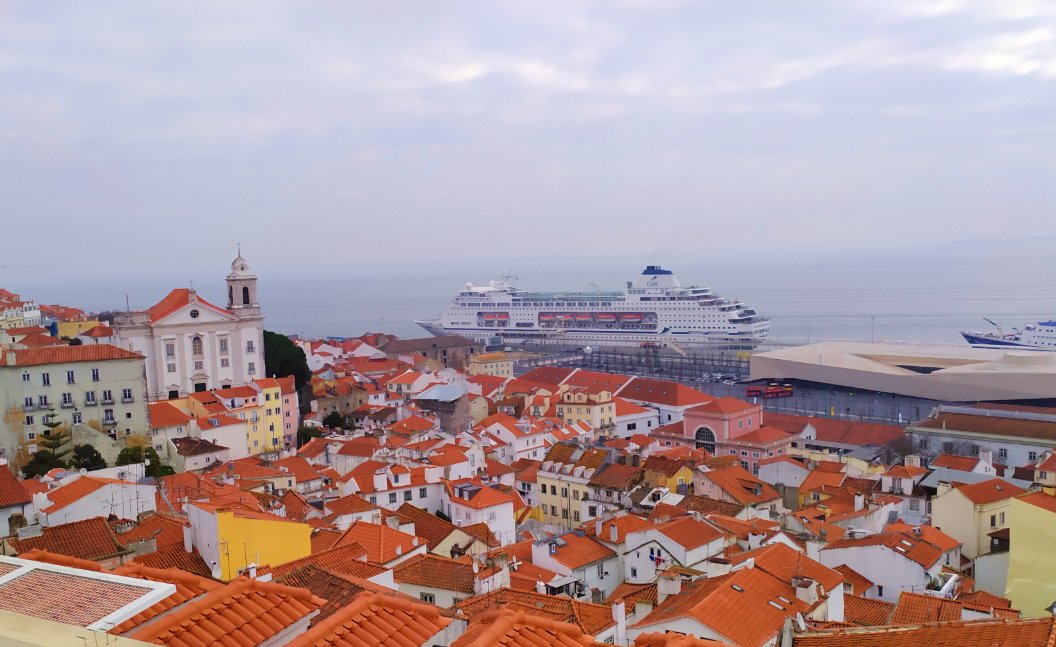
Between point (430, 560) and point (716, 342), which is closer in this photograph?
point (430, 560)

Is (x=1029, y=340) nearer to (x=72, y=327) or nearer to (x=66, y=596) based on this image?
(x=72, y=327)

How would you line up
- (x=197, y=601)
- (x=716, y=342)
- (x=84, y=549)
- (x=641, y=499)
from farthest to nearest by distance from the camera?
(x=716, y=342) < (x=641, y=499) < (x=84, y=549) < (x=197, y=601)

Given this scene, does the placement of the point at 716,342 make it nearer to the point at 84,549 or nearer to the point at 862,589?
the point at 862,589

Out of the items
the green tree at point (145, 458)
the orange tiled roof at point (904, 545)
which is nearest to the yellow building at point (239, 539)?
the orange tiled roof at point (904, 545)

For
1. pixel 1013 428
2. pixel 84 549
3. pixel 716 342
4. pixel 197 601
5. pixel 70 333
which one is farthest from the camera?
pixel 716 342

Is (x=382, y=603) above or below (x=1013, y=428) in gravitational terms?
above

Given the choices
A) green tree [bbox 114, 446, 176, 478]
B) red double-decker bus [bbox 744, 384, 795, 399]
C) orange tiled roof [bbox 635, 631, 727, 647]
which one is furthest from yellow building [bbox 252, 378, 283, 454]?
orange tiled roof [bbox 635, 631, 727, 647]

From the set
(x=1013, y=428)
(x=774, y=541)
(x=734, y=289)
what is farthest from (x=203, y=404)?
(x=734, y=289)
